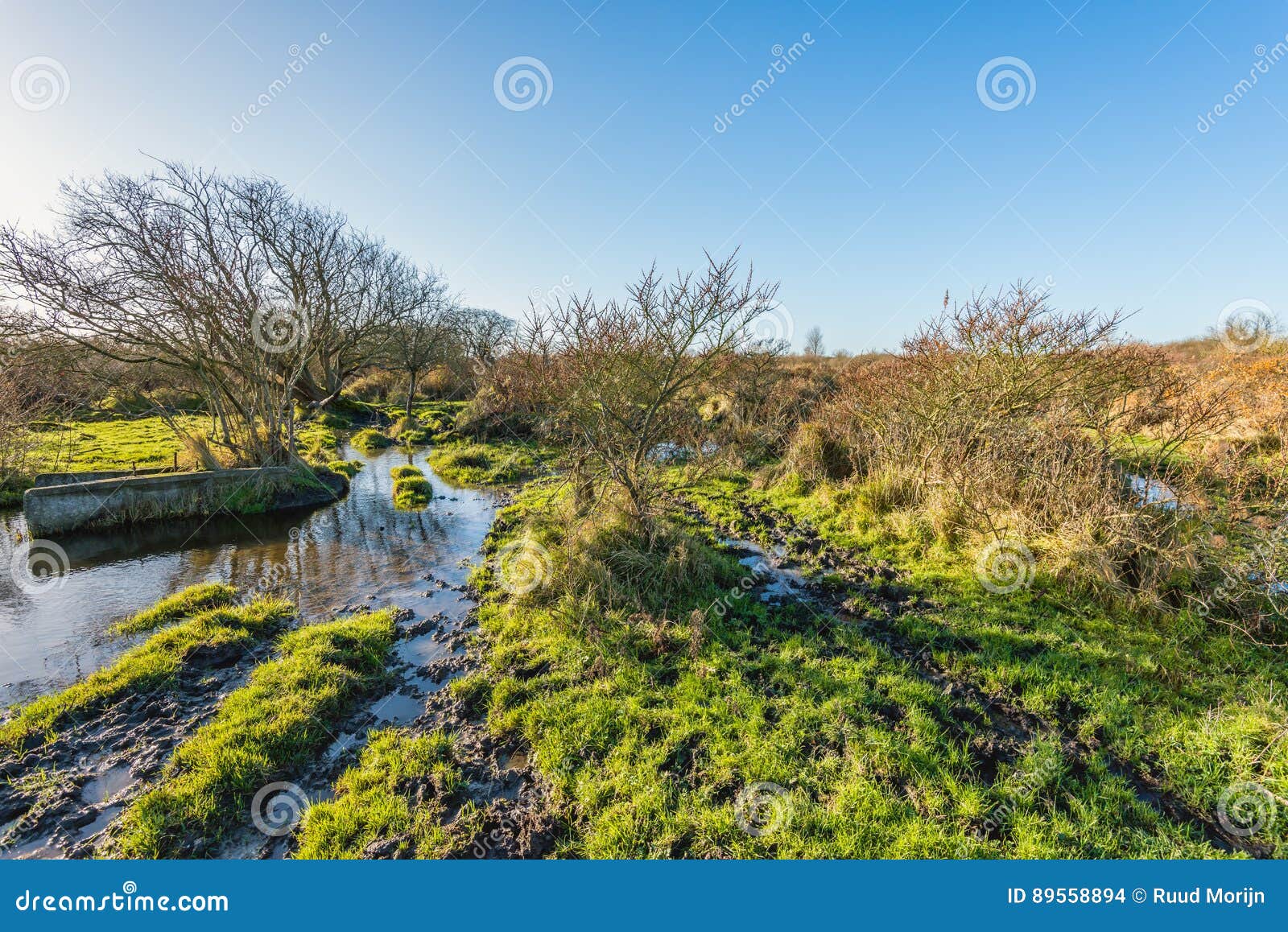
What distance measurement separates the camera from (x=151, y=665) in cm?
592

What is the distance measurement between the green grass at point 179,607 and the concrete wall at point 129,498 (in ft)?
20.4

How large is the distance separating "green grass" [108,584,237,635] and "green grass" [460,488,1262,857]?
4.75 meters

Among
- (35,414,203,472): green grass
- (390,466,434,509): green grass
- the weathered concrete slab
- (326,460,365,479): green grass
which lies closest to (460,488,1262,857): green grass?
(390,466,434,509): green grass

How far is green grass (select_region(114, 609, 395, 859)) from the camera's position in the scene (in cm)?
381

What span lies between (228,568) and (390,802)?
8787 millimetres

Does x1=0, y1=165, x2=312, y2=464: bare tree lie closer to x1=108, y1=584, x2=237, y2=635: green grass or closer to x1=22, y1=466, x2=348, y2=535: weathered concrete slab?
x1=22, y1=466, x2=348, y2=535: weathered concrete slab

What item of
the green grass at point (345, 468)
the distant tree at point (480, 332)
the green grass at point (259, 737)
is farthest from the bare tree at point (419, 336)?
the green grass at point (259, 737)

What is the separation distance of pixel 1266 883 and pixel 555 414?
9.10 metres

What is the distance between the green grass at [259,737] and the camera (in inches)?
150

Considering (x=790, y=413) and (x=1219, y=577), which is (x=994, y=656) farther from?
(x=790, y=413)

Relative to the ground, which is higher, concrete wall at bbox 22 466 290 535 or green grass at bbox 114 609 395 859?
concrete wall at bbox 22 466 290 535

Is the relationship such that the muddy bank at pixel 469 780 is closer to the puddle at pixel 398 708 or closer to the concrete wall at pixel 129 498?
the puddle at pixel 398 708

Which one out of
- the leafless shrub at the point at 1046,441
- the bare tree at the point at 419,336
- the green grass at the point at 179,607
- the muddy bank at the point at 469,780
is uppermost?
the bare tree at the point at 419,336

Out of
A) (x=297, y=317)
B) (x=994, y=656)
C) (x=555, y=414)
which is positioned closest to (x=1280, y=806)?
(x=994, y=656)
